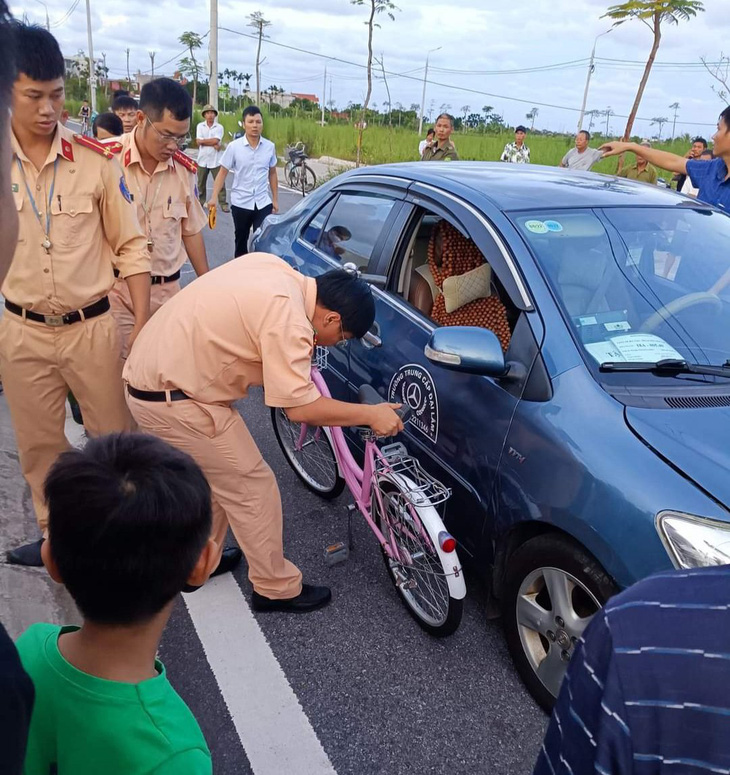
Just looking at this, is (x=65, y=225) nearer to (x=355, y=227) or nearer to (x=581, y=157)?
(x=355, y=227)

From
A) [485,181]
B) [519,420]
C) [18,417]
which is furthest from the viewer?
[485,181]

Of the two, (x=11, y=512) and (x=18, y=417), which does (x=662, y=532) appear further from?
(x=11, y=512)

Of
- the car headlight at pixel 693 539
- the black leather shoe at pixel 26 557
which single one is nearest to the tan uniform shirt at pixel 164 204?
the black leather shoe at pixel 26 557

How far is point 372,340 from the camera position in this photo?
2.90 metres

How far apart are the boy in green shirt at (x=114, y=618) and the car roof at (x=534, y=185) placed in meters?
1.96

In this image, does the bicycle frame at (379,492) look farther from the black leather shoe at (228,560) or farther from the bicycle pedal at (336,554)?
the black leather shoe at (228,560)

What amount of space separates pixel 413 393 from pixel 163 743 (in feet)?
5.87

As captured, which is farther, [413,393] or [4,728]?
[413,393]

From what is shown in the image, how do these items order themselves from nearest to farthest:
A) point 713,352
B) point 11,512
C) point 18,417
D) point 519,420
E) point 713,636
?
point 713,636, point 519,420, point 713,352, point 18,417, point 11,512

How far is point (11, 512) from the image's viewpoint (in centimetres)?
314

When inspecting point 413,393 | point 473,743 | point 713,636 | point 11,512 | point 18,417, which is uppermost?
point 713,636

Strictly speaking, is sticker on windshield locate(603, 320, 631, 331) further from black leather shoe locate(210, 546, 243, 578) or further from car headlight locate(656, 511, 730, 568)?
black leather shoe locate(210, 546, 243, 578)

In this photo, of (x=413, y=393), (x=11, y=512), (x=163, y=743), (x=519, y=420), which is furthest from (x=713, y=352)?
(x=11, y=512)

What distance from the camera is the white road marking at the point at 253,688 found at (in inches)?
79.2
